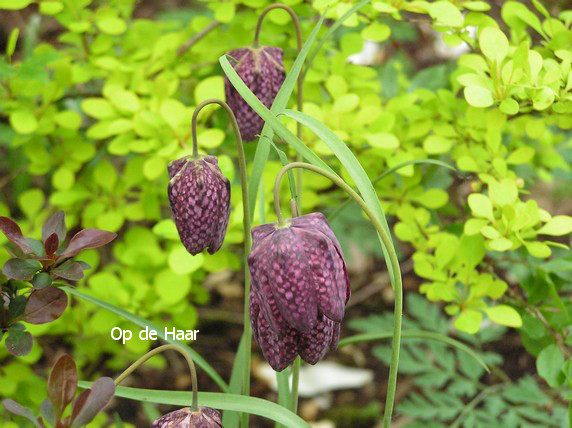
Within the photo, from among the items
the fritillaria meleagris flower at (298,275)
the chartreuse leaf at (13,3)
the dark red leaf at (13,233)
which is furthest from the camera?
the chartreuse leaf at (13,3)

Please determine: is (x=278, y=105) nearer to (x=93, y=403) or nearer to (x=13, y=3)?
(x=93, y=403)

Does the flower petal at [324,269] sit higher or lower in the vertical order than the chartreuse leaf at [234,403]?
higher

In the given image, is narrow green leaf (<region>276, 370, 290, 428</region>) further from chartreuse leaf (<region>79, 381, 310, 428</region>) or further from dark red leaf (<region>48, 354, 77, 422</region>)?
dark red leaf (<region>48, 354, 77, 422</region>)

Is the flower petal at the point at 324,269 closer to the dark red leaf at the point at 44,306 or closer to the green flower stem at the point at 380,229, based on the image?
the green flower stem at the point at 380,229

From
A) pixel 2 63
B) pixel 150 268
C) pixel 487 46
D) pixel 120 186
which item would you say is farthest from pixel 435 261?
pixel 2 63

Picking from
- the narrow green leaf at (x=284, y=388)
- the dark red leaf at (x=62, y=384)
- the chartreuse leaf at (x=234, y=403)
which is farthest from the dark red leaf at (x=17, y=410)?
the narrow green leaf at (x=284, y=388)

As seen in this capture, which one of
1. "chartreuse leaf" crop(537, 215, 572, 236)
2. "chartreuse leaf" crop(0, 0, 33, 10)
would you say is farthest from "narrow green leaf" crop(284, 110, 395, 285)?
"chartreuse leaf" crop(0, 0, 33, 10)

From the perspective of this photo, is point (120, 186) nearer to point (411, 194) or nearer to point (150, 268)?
point (150, 268)
